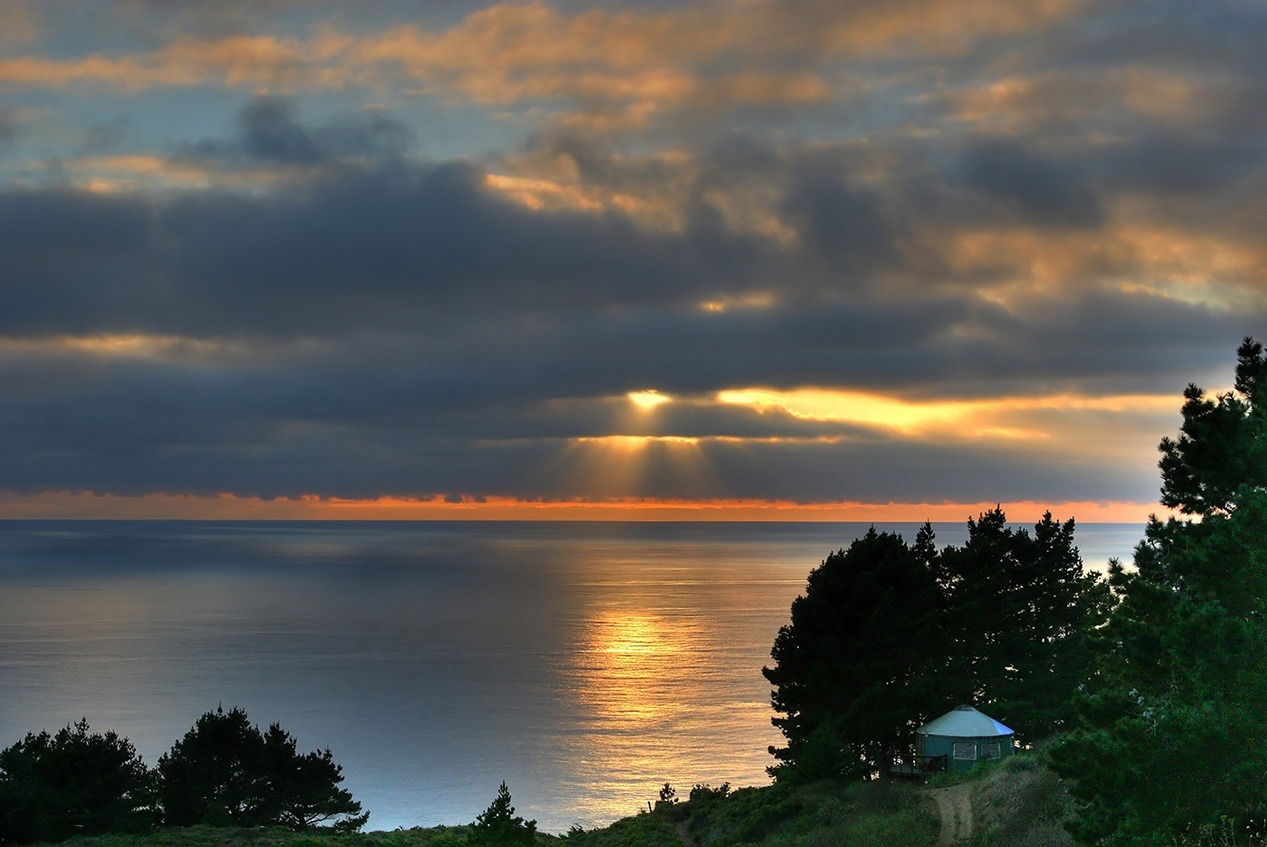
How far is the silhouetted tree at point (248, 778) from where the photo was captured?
51531 millimetres

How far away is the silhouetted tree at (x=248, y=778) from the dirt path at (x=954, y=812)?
30.1 meters

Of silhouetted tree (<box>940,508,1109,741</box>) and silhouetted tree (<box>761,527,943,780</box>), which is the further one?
silhouetted tree (<box>940,508,1109,741</box>)

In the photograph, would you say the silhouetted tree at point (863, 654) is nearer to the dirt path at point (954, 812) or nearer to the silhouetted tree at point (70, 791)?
the dirt path at point (954, 812)

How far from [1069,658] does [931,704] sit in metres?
10.7

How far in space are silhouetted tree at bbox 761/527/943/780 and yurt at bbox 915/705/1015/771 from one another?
1840mm

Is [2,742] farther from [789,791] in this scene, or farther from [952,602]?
[952,602]

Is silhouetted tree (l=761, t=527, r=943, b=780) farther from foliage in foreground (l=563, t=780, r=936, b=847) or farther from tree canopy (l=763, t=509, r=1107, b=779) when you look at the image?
foliage in foreground (l=563, t=780, r=936, b=847)

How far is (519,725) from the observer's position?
319ft

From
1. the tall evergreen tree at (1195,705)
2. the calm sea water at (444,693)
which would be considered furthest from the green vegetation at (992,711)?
the calm sea water at (444,693)

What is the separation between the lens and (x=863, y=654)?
4903 cm

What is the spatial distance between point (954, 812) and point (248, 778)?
1408 inches

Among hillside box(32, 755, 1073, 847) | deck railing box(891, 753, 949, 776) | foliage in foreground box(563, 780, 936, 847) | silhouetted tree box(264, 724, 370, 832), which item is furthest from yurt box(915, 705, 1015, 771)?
silhouetted tree box(264, 724, 370, 832)

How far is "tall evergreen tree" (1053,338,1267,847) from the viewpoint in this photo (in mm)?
20562

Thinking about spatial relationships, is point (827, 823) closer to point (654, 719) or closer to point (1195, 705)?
point (1195, 705)
